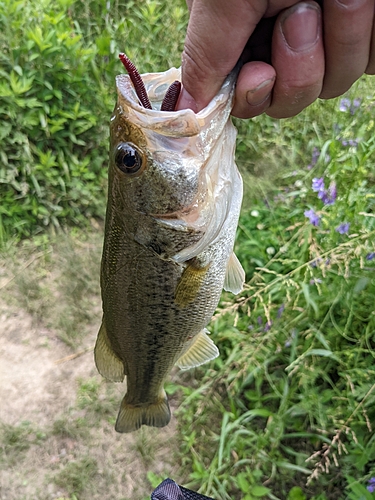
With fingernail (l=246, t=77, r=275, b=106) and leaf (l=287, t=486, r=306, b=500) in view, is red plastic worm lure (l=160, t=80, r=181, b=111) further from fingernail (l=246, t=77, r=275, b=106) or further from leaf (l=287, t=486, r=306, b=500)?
leaf (l=287, t=486, r=306, b=500)

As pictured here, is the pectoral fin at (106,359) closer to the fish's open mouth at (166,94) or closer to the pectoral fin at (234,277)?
the pectoral fin at (234,277)

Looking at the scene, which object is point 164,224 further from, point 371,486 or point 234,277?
point 371,486

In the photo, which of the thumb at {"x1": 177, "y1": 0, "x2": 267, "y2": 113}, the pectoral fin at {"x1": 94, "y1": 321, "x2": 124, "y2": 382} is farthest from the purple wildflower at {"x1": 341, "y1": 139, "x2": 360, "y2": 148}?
the pectoral fin at {"x1": 94, "y1": 321, "x2": 124, "y2": 382}

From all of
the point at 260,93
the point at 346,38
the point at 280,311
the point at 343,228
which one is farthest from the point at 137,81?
the point at 280,311

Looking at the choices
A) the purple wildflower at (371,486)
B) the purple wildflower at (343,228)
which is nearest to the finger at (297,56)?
the purple wildflower at (343,228)

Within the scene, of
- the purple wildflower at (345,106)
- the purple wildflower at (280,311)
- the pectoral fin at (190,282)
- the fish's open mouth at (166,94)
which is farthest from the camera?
the purple wildflower at (345,106)

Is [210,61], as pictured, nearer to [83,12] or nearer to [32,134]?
[32,134]
